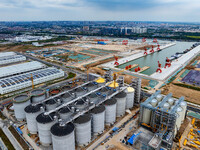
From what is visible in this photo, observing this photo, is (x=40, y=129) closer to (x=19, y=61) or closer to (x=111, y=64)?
(x=111, y=64)

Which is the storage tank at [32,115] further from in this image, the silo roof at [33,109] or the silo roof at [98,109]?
the silo roof at [98,109]

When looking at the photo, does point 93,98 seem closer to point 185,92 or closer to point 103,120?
point 103,120

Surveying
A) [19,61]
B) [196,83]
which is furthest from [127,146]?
[19,61]

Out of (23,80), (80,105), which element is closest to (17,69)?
(23,80)

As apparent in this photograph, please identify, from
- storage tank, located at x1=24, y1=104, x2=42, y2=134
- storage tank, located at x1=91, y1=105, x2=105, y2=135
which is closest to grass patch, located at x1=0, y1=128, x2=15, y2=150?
storage tank, located at x1=24, y1=104, x2=42, y2=134

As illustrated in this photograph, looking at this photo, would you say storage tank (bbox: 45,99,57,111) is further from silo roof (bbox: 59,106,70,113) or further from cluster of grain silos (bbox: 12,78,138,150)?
silo roof (bbox: 59,106,70,113)
